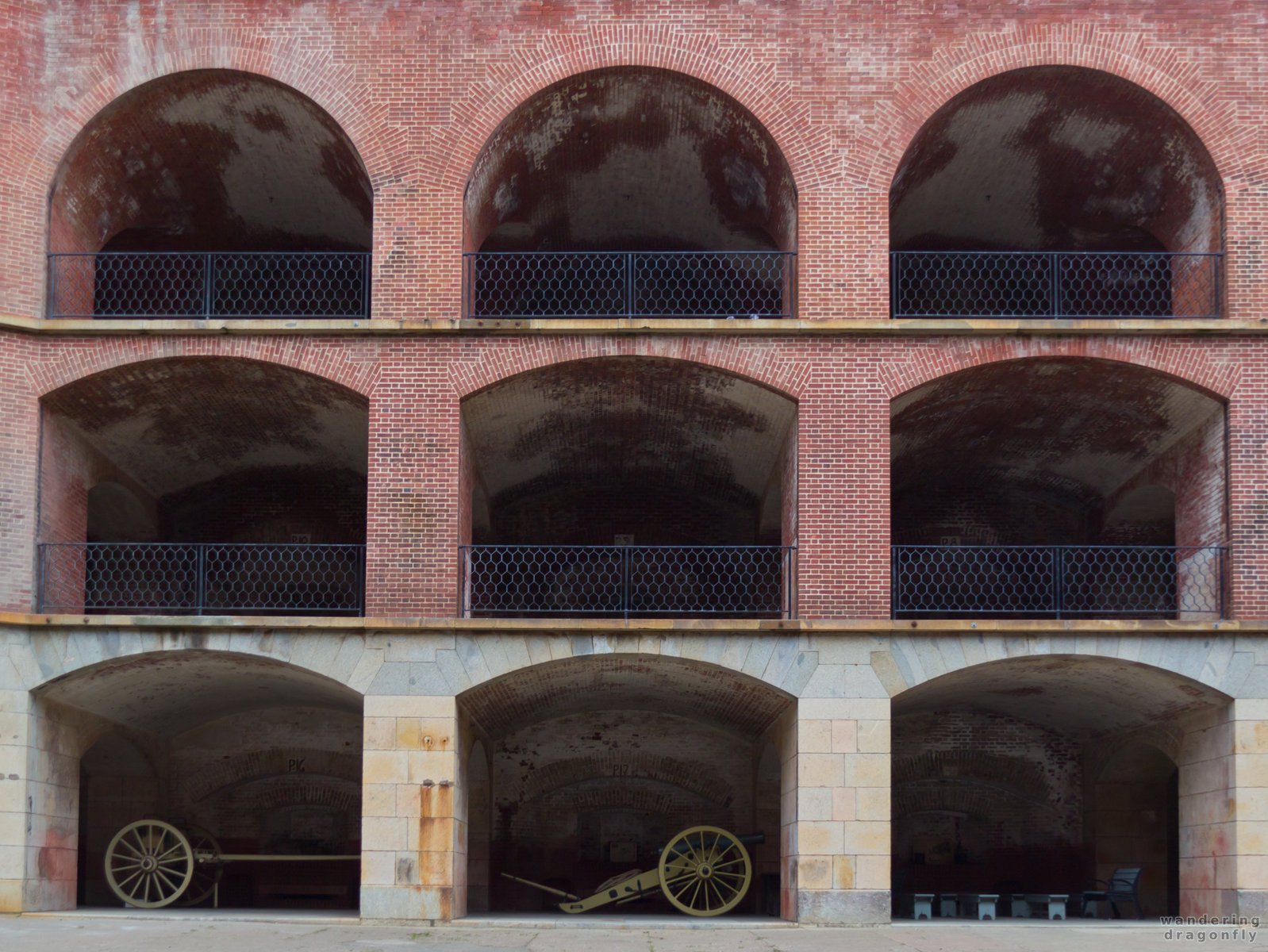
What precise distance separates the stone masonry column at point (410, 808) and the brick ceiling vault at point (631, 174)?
5.25 metres

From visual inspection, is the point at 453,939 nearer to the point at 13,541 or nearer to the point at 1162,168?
the point at 13,541

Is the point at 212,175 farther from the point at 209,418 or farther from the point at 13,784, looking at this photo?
the point at 13,784

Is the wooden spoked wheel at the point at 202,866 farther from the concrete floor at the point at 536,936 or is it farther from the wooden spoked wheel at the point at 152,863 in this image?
the concrete floor at the point at 536,936

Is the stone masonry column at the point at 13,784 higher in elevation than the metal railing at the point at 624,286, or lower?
lower

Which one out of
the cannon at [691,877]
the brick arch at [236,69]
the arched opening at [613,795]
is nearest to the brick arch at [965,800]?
the arched opening at [613,795]

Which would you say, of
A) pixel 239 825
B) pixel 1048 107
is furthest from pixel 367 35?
pixel 239 825

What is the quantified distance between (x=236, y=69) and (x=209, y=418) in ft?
13.1

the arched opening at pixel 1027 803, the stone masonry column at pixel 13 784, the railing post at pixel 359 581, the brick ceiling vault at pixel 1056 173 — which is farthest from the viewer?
the railing post at pixel 359 581

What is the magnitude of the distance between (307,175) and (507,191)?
2.51 m

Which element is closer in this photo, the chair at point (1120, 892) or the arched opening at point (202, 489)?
the arched opening at point (202, 489)

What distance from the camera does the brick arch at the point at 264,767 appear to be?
18484mm

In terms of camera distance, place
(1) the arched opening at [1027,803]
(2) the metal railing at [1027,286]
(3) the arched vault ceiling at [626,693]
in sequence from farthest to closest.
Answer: (2) the metal railing at [1027,286] < (1) the arched opening at [1027,803] < (3) the arched vault ceiling at [626,693]

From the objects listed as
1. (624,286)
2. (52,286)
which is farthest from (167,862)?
(624,286)

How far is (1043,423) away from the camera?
16.5 m
